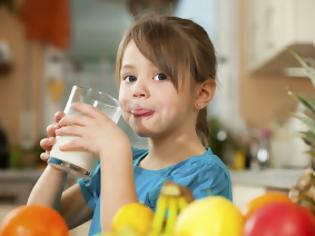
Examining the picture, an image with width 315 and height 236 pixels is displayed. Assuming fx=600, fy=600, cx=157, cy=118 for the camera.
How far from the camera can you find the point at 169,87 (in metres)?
0.99

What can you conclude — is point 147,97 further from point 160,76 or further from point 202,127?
point 202,127

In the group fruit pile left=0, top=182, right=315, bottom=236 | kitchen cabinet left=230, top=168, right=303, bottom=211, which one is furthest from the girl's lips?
kitchen cabinet left=230, top=168, right=303, bottom=211

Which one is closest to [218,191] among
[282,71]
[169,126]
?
[169,126]

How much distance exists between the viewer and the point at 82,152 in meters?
0.95

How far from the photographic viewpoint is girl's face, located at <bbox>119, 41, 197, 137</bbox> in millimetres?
960

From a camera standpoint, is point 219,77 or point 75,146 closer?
point 75,146

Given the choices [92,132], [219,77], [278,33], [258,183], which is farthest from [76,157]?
[219,77]

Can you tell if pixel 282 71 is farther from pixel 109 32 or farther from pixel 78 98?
pixel 109 32

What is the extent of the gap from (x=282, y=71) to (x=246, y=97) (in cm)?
28

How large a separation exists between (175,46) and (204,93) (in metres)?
0.13

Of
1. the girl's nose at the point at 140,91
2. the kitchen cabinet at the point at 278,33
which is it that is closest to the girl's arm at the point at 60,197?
the girl's nose at the point at 140,91

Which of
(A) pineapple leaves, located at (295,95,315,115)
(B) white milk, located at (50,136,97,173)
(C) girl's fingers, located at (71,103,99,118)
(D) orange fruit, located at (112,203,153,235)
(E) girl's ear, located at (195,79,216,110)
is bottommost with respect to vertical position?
(B) white milk, located at (50,136,97,173)

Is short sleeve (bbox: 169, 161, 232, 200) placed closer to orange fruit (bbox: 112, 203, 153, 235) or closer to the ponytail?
the ponytail

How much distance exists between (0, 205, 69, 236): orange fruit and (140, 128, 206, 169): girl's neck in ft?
1.53
